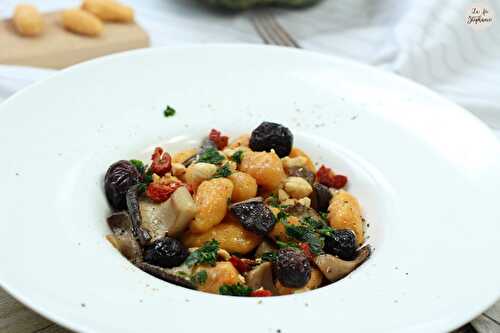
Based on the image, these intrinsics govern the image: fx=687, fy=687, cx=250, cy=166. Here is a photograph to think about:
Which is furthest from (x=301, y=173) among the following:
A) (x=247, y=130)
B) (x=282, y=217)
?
(x=247, y=130)

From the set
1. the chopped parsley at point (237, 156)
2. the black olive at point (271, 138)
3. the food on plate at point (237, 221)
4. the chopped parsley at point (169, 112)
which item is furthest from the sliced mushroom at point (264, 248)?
the chopped parsley at point (169, 112)

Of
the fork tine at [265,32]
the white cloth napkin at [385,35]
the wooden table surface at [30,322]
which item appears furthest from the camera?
the fork tine at [265,32]

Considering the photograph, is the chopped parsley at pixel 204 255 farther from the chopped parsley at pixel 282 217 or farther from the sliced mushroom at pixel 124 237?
the chopped parsley at pixel 282 217

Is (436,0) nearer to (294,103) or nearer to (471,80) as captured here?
(471,80)

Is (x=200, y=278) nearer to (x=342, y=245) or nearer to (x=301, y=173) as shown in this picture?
(x=342, y=245)

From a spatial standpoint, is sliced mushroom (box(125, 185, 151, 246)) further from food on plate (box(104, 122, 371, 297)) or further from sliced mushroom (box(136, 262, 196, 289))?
sliced mushroom (box(136, 262, 196, 289))

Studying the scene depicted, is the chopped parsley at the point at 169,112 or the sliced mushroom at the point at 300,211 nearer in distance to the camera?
the sliced mushroom at the point at 300,211
